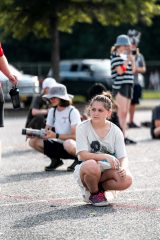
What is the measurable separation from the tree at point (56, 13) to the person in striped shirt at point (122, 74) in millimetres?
13944

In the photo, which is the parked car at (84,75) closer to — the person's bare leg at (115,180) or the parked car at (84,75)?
the parked car at (84,75)

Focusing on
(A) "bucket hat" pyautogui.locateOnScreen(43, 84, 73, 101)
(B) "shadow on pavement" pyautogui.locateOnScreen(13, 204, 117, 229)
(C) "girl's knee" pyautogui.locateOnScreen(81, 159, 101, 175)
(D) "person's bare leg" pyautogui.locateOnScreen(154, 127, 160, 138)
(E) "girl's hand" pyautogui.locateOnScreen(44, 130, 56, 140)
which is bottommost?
(D) "person's bare leg" pyautogui.locateOnScreen(154, 127, 160, 138)

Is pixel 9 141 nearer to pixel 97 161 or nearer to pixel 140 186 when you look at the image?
pixel 140 186

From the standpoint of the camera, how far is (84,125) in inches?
376

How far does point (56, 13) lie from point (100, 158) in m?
22.3

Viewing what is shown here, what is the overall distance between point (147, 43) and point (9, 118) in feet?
124

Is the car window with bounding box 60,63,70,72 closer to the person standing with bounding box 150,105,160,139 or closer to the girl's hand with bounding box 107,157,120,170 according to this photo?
the person standing with bounding box 150,105,160,139

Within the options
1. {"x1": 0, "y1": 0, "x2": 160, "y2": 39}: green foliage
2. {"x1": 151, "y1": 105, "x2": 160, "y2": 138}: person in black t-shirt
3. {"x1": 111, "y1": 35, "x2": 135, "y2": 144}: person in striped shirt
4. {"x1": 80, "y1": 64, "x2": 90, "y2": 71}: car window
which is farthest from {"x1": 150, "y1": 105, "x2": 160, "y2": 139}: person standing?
{"x1": 80, "y1": 64, "x2": 90, "y2": 71}: car window

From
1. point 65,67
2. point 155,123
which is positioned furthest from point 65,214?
point 65,67

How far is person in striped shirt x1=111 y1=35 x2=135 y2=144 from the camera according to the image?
16.5m

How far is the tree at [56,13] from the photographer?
30.7 m

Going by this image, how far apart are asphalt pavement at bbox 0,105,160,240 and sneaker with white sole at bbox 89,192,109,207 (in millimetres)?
78

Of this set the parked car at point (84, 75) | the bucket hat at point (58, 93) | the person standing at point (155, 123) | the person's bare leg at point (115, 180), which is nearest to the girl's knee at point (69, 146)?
the bucket hat at point (58, 93)

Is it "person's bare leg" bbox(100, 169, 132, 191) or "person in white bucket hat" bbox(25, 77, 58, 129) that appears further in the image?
"person in white bucket hat" bbox(25, 77, 58, 129)
